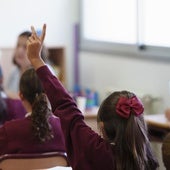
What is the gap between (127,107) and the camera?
1.56 m

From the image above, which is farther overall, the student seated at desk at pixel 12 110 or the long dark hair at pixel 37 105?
the student seated at desk at pixel 12 110

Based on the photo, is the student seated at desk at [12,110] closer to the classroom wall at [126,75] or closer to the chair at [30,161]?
the chair at [30,161]

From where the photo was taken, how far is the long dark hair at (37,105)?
6.90 ft

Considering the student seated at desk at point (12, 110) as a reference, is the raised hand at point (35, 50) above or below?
above

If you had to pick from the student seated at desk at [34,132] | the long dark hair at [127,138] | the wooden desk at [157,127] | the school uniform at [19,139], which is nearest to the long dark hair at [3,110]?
the wooden desk at [157,127]

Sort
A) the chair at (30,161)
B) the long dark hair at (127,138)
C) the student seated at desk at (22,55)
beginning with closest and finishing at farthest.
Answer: the long dark hair at (127,138)
the chair at (30,161)
the student seated at desk at (22,55)

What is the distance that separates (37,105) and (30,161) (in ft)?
0.97

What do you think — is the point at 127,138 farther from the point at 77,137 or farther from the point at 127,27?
the point at 127,27

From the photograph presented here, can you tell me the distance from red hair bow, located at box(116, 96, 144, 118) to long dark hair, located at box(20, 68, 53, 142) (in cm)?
64

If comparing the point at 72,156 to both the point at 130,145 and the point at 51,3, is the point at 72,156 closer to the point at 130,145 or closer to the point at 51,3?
the point at 130,145

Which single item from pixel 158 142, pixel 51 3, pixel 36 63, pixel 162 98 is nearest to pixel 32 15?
pixel 51 3

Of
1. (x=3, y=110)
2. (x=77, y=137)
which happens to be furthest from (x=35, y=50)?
(x=3, y=110)

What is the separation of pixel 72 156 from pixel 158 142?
1.30 meters

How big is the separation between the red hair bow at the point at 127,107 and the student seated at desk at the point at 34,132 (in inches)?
25.3
